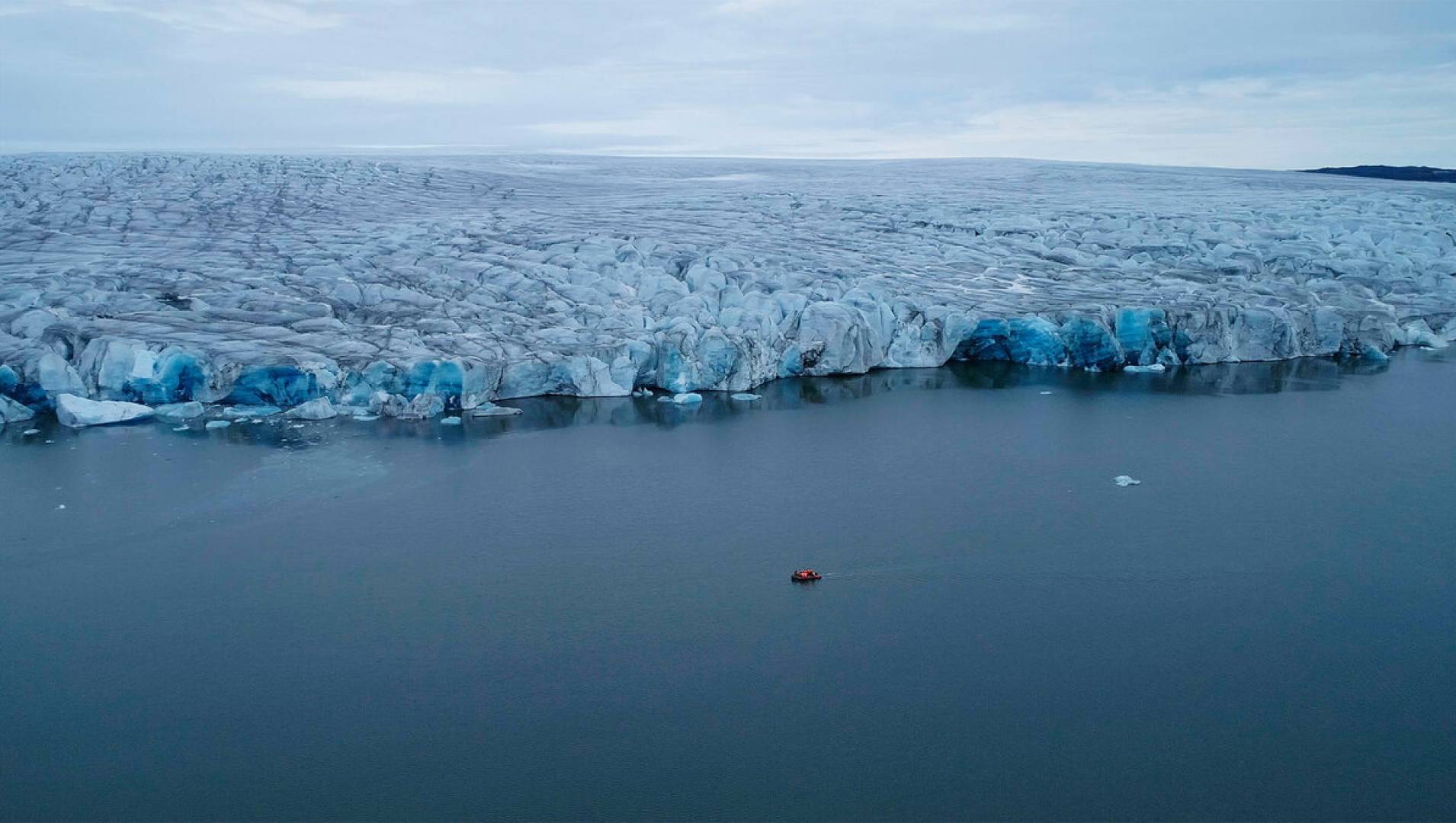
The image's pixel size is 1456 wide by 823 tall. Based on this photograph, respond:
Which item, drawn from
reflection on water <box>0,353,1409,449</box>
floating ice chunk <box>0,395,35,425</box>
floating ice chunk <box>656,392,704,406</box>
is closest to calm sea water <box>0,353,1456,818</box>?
reflection on water <box>0,353,1409,449</box>

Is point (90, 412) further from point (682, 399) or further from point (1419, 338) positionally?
point (1419, 338)

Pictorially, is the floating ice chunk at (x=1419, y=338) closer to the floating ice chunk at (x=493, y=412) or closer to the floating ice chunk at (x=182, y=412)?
the floating ice chunk at (x=493, y=412)

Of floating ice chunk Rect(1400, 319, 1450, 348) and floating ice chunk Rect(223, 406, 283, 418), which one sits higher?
floating ice chunk Rect(1400, 319, 1450, 348)

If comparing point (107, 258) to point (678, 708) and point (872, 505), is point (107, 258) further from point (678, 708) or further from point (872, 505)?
point (678, 708)

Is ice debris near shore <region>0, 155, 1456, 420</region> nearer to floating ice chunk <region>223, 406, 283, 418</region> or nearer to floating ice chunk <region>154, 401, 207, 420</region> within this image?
floating ice chunk <region>223, 406, 283, 418</region>

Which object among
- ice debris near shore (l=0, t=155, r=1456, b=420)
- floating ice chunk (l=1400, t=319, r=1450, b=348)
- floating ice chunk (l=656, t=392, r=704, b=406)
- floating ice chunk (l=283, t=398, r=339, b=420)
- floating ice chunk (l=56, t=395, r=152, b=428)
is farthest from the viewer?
floating ice chunk (l=1400, t=319, r=1450, b=348)
